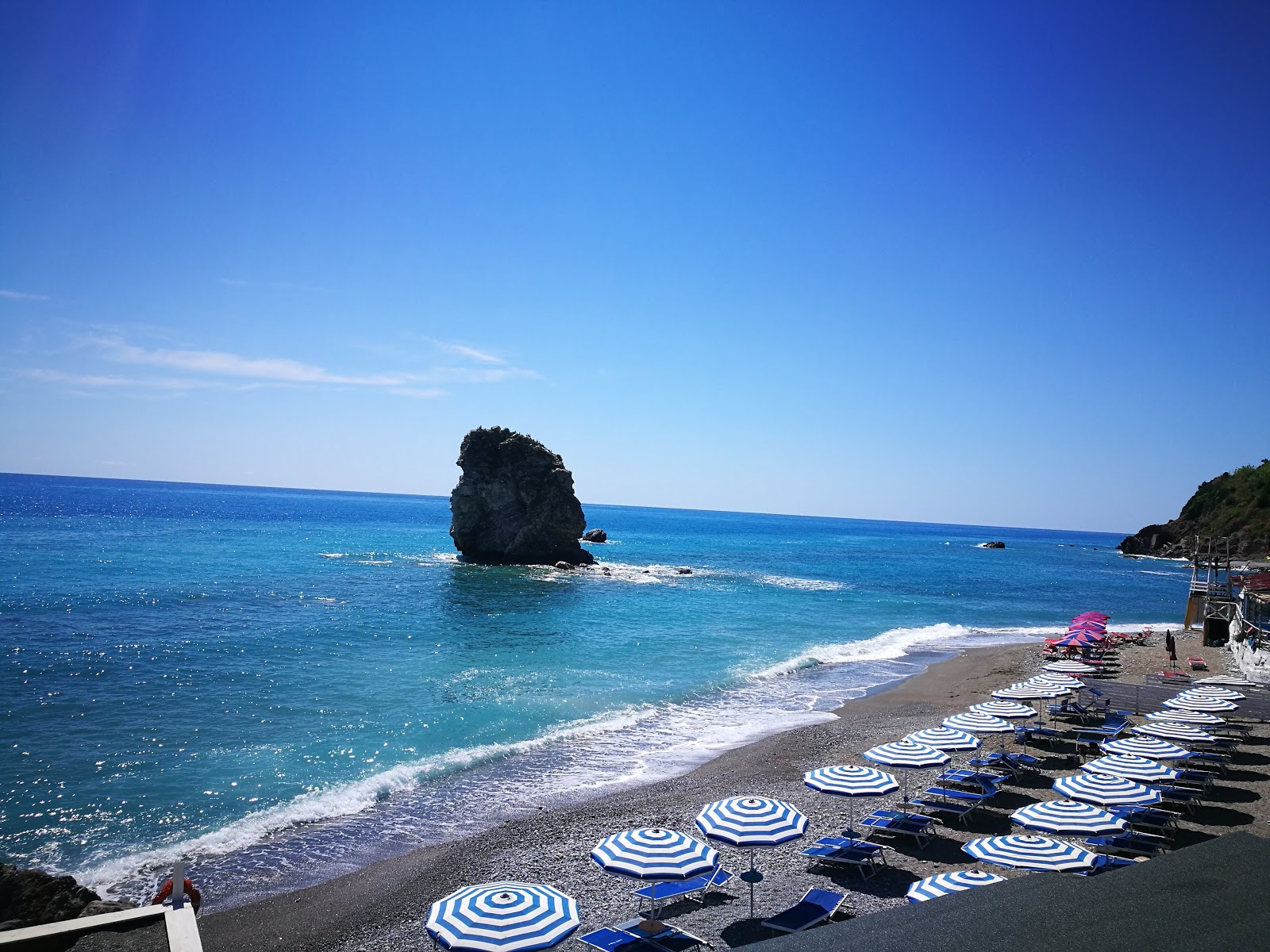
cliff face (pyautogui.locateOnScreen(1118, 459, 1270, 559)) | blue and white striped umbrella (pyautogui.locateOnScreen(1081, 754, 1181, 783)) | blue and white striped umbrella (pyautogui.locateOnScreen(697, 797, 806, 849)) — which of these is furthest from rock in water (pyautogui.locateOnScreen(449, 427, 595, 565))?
cliff face (pyautogui.locateOnScreen(1118, 459, 1270, 559))

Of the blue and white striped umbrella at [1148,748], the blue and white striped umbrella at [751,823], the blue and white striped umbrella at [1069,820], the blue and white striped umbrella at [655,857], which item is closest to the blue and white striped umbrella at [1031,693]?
the blue and white striped umbrella at [1148,748]

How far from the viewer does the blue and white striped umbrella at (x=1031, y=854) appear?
10109 millimetres

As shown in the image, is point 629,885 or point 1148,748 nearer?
point 629,885

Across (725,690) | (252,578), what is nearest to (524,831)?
(725,690)

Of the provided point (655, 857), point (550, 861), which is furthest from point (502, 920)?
point (550, 861)

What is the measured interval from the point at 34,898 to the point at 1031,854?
13397mm

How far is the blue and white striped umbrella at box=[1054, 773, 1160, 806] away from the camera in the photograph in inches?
486

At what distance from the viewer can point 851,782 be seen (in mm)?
12977

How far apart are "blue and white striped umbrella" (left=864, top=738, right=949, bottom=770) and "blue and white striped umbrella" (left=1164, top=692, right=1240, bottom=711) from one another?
30.6ft

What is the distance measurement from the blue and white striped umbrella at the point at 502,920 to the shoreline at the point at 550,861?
2.75 m

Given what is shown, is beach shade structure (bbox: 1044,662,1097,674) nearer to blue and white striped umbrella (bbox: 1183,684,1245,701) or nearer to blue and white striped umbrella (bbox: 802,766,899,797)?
blue and white striped umbrella (bbox: 1183,684,1245,701)

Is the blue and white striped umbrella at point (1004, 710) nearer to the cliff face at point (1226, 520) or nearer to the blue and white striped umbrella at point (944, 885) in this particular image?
the blue and white striped umbrella at point (944, 885)

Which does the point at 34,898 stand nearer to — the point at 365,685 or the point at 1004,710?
the point at 365,685

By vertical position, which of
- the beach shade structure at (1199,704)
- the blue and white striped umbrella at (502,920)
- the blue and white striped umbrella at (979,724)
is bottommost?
the blue and white striped umbrella at (502,920)
